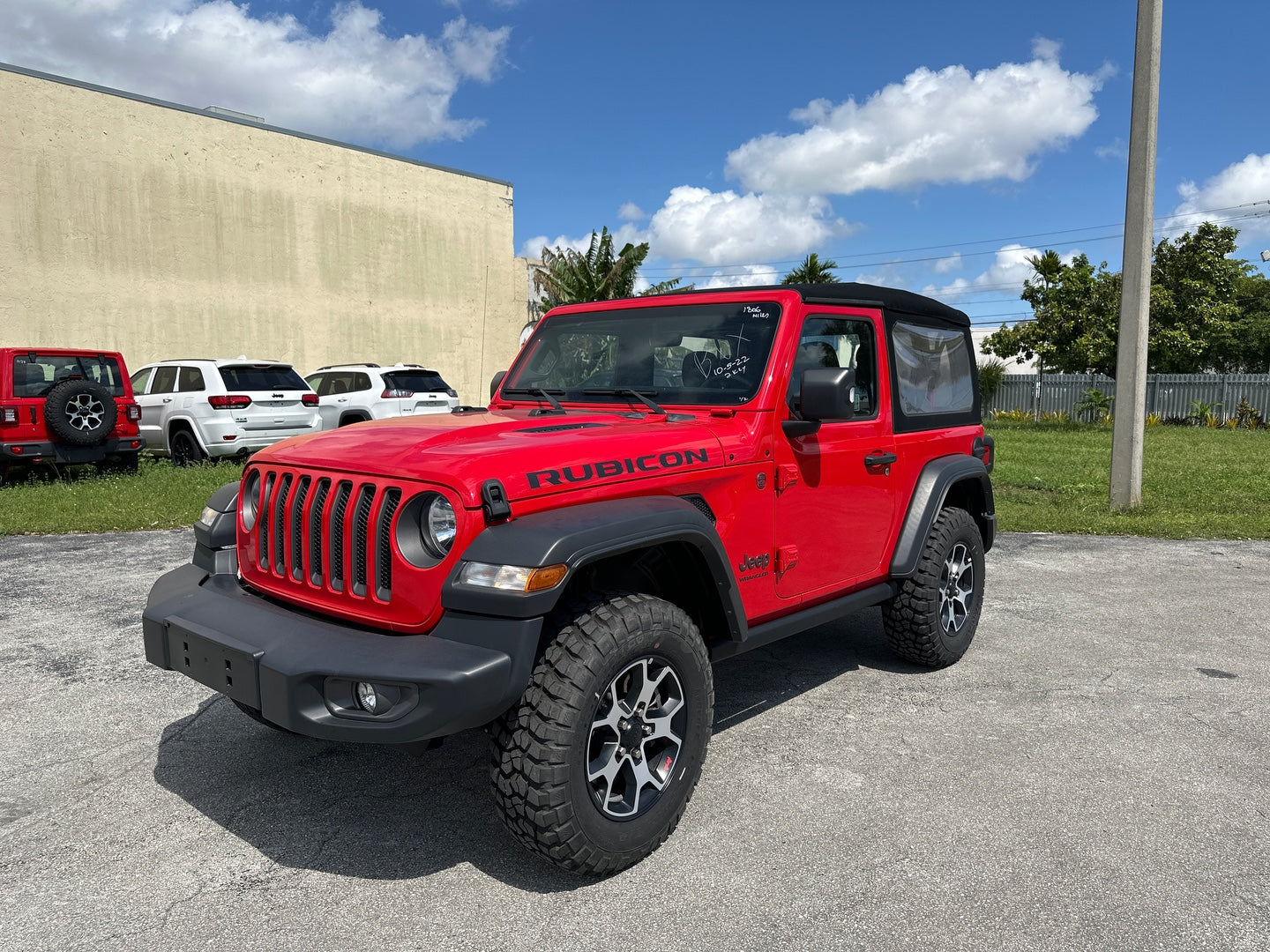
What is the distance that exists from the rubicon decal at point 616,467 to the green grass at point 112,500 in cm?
733

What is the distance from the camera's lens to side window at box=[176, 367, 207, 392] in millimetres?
13055

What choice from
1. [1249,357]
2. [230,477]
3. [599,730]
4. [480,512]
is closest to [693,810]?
[599,730]

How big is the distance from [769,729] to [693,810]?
84 cm

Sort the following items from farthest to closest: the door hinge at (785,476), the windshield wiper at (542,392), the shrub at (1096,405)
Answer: the shrub at (1096,405) < the windshield wiper at (542,392) < the door hinge at (785,476)

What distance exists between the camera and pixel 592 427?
3.49 m

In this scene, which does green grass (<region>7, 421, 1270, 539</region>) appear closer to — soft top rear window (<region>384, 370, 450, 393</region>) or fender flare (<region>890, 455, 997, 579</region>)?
soft top rear window (<region>384, 370, 450, 393</region>)

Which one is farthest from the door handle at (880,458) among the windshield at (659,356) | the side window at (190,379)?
the side window at (190,379)

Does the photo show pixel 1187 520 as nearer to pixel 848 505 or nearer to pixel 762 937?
pixel 848 505

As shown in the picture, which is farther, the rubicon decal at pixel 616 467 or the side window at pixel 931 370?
the side window at pixel 931 370

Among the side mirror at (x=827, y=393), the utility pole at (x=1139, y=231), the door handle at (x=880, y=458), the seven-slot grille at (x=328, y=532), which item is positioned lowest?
the seven-slot grille at (x=328, y=532)

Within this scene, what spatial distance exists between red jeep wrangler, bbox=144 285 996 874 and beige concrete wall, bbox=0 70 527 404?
1671 centimetres

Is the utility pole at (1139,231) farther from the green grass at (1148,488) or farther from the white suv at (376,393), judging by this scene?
the white suv at (376,393)

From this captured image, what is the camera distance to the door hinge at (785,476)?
12.2 feet

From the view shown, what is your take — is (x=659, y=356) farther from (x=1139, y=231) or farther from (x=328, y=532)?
(x=1139, y=231)
